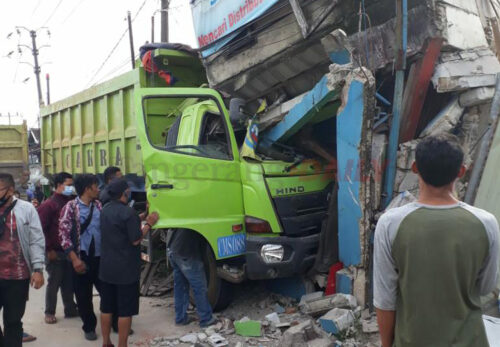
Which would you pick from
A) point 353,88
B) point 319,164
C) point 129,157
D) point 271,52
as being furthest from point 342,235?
point 129,157

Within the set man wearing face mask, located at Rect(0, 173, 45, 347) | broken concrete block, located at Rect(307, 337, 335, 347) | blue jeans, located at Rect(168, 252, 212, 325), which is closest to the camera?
man wearing face mask, located at Rect(0, 173, 45, 347)

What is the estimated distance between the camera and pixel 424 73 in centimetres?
405

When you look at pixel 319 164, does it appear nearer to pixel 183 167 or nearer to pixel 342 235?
pixel 342 235

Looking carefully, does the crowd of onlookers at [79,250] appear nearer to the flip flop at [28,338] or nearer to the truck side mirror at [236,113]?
the flip flop at [28,338]

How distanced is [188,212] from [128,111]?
7.87 feet

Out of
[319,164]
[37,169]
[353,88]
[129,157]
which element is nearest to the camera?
[353,88]

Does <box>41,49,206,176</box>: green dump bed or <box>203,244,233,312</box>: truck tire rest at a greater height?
<box>41,49,206,176</box>: green dump bed

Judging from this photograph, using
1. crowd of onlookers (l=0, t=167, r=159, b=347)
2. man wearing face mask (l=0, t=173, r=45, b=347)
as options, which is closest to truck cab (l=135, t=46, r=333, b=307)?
crowd of onlookers (l=0, t=167, r=159, b=347)

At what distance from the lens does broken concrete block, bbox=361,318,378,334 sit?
3.47 m

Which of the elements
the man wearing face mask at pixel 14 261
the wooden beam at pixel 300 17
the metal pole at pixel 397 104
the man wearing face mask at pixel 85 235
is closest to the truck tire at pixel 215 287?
the man wearing face mask at pixel 85 235

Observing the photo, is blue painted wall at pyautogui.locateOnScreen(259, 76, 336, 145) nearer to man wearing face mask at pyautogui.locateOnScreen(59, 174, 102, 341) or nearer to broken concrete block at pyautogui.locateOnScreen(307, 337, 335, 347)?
man wearing face mask at pyautogui.locateOnScreen(59, 174, 102, 341)

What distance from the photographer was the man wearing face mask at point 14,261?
3.21m

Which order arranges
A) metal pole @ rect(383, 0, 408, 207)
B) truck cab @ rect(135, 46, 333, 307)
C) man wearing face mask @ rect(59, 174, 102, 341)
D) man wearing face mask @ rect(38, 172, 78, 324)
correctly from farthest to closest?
1. man wearing face mask @ rect(38, 172, 78, 324)
2. truck cab @ rect(135, 46, 333, 307)
3. man wearing face mask @ rect(59, 174, 102, 341)
4. metal pole @ rect(383, 0, 408, 207)

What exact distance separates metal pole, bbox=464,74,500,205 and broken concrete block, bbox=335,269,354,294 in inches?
48.3
